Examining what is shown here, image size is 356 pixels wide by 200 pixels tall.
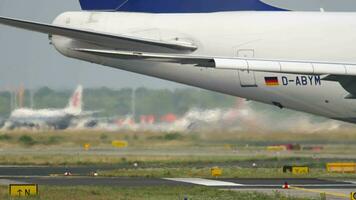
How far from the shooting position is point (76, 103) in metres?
58.5

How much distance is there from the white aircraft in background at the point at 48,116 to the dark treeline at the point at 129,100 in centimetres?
43

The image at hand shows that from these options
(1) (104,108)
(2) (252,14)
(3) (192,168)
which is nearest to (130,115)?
(1) (104,108)

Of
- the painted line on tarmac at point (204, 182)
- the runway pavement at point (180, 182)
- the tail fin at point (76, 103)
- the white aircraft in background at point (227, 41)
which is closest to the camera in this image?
the runway pavement at point (180, 182)

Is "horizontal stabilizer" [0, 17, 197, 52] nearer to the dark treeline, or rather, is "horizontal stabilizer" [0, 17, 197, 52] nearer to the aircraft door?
the aircraft door

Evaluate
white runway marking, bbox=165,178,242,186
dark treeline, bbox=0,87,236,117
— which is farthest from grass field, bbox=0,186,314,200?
dark treeline, bbox=0,87,236,117

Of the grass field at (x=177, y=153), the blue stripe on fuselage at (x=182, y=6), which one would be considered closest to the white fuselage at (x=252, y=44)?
the blue stripe on fuselage at (x=182, y=6)

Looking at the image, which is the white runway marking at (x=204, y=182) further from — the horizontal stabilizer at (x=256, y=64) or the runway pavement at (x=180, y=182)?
the horizontal stabilizer at (x=256, y=64)

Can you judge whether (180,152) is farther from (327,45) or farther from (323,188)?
(323,188)

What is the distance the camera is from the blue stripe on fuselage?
40.5 metres

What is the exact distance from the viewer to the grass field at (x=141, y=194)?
30172 mm

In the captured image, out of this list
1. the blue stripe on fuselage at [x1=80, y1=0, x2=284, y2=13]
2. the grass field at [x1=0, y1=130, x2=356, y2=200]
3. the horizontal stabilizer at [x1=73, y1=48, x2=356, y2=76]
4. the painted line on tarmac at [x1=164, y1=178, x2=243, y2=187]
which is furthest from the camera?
the grass field at [x1=0, y1=130, x2=356, y2=200]

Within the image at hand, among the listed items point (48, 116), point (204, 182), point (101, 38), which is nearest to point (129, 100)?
point (48, 116)

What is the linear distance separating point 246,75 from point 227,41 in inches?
56.2

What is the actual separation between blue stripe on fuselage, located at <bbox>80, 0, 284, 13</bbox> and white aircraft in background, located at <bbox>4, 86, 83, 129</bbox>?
53.9ft
